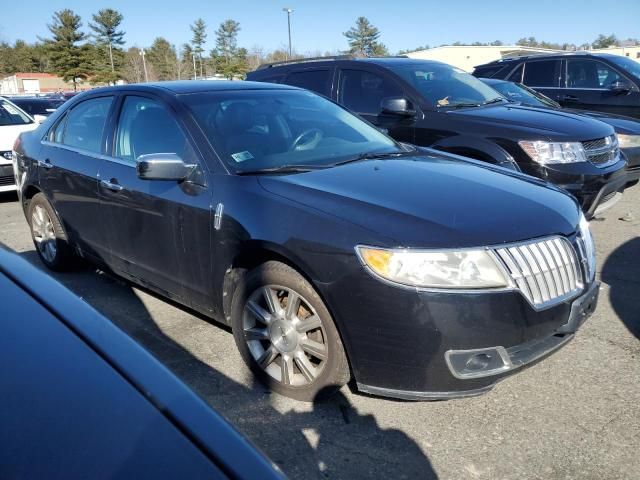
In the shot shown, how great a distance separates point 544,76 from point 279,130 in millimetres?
7798

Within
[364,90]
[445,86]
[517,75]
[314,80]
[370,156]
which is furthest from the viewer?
[517,75]

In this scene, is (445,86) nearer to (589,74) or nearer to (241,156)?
(241,156)

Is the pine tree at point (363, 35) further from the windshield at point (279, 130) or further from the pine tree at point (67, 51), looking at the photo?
the windshield at point (279, 130)

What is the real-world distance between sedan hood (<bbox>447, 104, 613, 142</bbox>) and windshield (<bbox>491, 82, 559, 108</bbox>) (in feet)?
6.23

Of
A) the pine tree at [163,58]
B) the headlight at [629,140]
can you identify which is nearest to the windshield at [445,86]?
the headlight at [629,140]

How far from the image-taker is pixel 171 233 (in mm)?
3254

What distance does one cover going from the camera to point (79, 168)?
4.05m

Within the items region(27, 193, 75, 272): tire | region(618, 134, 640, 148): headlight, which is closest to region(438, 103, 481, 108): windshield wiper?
region(618, 134, 640, 148): headlight

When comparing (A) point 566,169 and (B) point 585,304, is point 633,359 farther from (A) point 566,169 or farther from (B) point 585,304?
(A) point 566,169

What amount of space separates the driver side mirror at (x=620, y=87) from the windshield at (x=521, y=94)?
1.48 metres

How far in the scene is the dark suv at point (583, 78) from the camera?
8664 mm

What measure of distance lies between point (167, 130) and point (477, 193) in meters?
1.93

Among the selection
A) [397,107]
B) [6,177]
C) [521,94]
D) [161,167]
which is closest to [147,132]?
[161,167]

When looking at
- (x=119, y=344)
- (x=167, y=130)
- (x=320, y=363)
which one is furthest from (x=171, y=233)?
(x=119, y=344)
